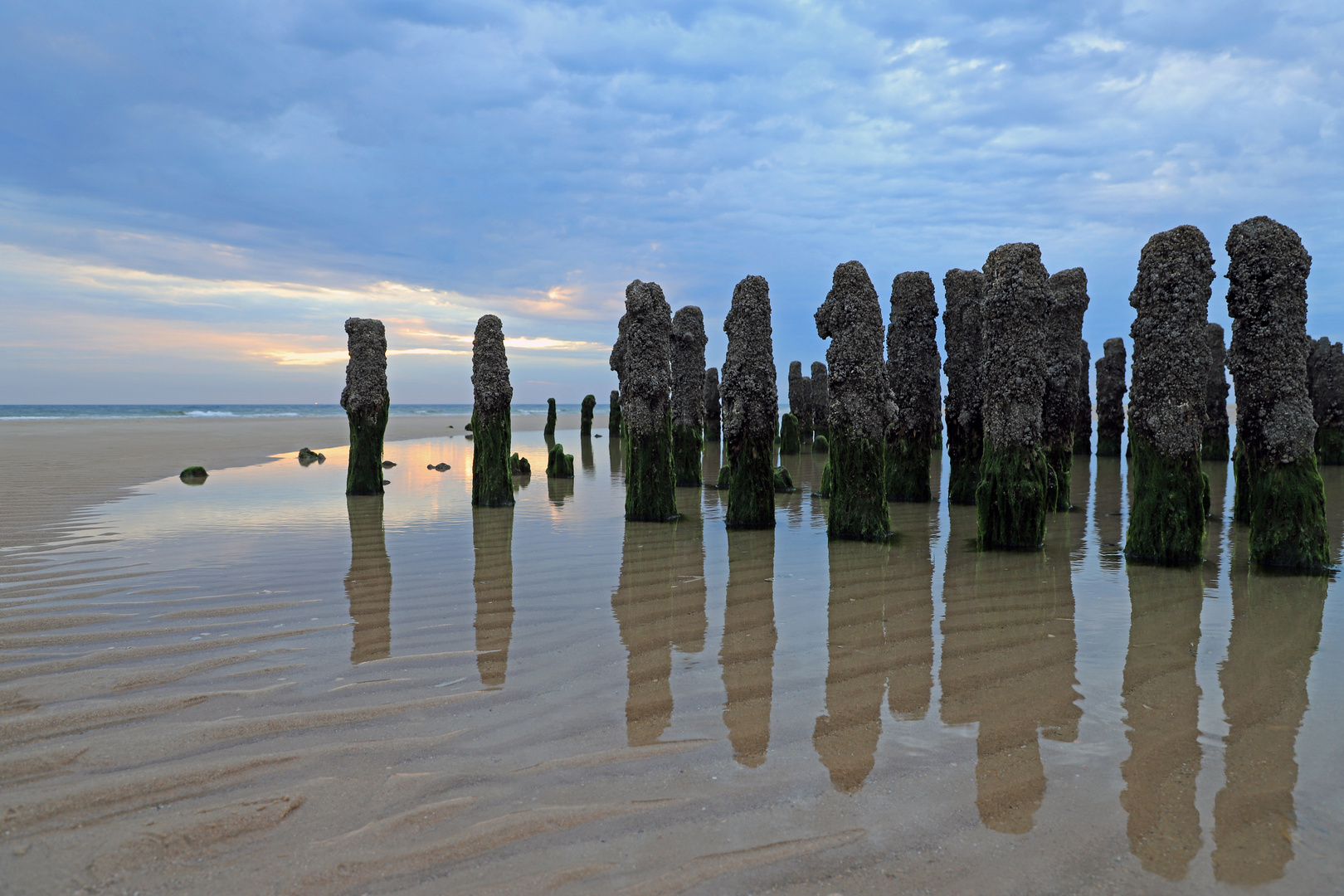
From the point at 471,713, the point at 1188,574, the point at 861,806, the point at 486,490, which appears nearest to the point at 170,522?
the point at 486,490

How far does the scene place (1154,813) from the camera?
9.74 ft

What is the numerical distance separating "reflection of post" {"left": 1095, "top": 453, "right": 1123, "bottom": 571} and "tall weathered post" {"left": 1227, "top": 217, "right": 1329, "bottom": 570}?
4.47 ft

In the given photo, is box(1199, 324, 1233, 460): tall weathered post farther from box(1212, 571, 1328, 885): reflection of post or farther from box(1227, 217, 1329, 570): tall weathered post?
box(1212, 571, 1328, 885): reflection of post

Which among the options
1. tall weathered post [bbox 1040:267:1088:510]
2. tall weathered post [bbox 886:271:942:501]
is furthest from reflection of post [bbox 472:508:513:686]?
tall weathered post [bbox 1040:267:1088:510]

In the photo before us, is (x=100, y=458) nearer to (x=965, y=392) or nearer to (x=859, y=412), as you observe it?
(x=859, y=412)

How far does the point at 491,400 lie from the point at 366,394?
3091mm

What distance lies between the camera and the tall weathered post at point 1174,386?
767 cm

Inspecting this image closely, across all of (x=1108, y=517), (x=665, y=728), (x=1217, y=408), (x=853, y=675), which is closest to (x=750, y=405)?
(x=853, y=675)

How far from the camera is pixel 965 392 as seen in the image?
1341 centimetres

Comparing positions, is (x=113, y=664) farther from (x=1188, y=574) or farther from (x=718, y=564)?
(x=1188, y=574)

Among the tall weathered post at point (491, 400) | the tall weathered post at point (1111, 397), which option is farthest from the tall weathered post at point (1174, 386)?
the tall weathered post at point (1111, 397)

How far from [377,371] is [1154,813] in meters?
14.4

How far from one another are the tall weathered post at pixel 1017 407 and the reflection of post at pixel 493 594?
5.68m

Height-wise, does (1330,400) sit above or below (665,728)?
above
